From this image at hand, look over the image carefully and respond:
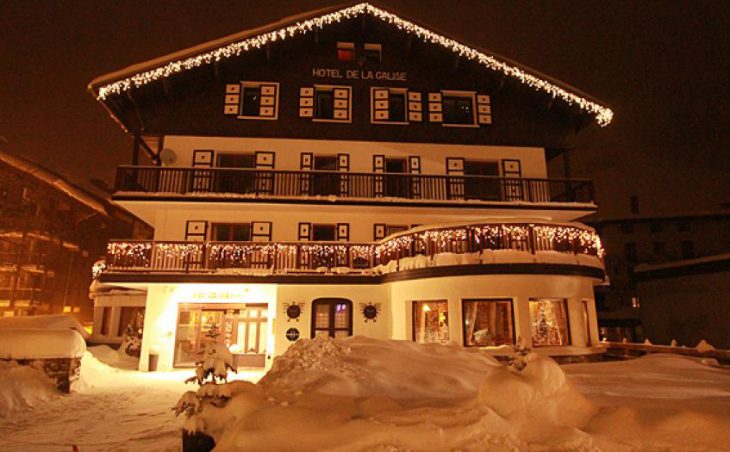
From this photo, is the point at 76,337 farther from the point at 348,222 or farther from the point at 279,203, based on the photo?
the point at 348,222

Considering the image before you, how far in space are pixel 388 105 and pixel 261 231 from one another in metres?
8.65

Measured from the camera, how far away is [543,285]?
1498 centimetres

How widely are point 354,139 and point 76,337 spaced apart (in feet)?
45.2

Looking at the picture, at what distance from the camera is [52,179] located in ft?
108

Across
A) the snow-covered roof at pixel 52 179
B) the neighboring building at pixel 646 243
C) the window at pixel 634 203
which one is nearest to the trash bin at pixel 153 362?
the snow-covered roof at pixel 52 179

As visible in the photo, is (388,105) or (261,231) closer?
(261,231)

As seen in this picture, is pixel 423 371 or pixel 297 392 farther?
pixel 423 371

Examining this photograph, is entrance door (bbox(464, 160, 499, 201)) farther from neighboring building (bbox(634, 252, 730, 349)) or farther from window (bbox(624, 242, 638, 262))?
window (bbox(624, 242, 638, 262))

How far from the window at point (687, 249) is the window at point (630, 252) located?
157 inches

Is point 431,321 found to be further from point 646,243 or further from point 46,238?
point 646,243

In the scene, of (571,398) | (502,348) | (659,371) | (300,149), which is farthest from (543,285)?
(300,149)

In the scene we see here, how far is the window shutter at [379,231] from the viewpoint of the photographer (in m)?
20.1

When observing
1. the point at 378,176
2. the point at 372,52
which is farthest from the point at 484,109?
the point at 378,176

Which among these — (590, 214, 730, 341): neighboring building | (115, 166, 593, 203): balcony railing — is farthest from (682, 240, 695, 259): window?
(115, 166, 593, 203): balcony railing
